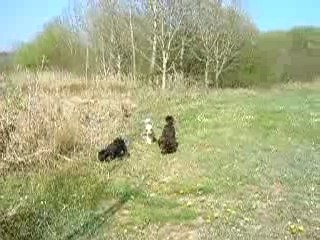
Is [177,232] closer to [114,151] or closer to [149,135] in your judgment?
[114,151]

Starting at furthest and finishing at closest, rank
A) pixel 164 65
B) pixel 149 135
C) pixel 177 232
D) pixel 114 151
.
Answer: pixel 164 65 < pixel 149 135 < pixel 114 151 < pixel 177 232

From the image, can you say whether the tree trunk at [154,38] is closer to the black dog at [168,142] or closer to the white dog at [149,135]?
the white dog at [149,135]

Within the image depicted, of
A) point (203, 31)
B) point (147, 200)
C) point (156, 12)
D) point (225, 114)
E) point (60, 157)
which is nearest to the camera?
point (147, 200)

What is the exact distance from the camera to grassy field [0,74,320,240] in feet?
25.8

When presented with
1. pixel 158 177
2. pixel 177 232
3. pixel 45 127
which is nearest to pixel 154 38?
pixel 45 127

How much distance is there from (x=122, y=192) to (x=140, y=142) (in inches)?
137

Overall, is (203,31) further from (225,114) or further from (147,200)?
(147,200)

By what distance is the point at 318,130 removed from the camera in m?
13.9

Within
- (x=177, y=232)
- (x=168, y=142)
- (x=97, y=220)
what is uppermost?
(x=168, y=142)

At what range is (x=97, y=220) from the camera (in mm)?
8367

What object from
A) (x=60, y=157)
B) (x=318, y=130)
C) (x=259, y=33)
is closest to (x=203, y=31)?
(x=259, y=33)

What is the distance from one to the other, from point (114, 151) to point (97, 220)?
3.19 meters

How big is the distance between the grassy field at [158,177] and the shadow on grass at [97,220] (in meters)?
0.02

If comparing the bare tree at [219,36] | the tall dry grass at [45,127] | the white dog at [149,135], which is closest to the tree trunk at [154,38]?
the bare tree at [219,36]
